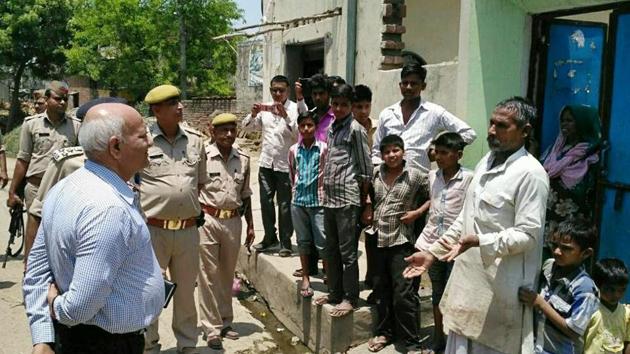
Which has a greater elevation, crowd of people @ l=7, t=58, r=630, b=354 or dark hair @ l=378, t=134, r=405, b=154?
dark hair @ l=378, t=134, r=405, b=154

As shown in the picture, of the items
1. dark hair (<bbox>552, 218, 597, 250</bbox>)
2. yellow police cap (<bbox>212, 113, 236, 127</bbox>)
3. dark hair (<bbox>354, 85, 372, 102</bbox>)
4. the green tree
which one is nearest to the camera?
dark hair (<bbox>552, 218, 597, 250</bbox>)

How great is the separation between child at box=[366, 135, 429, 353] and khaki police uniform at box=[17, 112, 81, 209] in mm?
3123

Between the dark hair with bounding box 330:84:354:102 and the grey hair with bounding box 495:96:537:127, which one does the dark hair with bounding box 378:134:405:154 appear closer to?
the dark hair with bounding box 330:84:354:102

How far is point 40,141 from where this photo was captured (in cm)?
532

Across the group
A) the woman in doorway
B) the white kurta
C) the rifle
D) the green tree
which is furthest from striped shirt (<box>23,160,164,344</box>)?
the green tree

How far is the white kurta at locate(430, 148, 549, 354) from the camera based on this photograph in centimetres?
262

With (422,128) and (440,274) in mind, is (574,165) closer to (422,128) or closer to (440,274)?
(422,128)

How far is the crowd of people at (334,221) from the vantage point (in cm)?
203

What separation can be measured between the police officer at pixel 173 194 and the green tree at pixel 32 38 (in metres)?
21.9

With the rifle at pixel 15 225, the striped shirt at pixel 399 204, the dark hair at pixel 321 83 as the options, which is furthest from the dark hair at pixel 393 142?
the rifle at pixel 15 225

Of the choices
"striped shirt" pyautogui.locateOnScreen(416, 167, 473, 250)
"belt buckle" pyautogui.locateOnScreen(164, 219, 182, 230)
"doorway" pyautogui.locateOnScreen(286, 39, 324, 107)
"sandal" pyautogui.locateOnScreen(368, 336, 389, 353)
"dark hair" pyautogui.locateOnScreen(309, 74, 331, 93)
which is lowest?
"sandal" pyautogui.locateOnScreen(368, 336, 389, 353)

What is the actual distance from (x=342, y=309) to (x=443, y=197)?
1185 mm

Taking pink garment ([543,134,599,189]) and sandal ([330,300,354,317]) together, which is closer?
pink garment ([543,134,599,189])

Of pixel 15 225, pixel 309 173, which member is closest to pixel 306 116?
pixel 309 173
